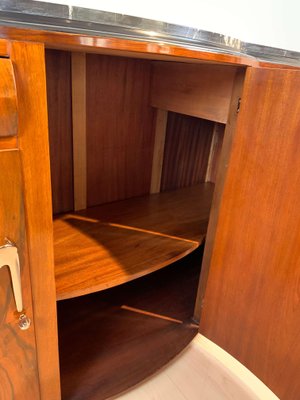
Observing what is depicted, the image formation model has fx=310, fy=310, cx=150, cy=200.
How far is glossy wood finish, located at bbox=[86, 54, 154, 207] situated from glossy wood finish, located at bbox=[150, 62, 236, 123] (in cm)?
5

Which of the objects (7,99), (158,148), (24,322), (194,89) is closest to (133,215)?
(158,148)

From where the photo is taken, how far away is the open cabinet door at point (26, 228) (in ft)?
1.24

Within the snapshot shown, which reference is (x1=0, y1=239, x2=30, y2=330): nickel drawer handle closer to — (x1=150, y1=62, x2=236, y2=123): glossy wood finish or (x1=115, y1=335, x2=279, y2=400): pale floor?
(x1=115, y1=335, x2=279, y2=400): pale floor

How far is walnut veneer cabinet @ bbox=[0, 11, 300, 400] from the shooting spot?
44 centimetres

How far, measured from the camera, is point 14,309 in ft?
1.55

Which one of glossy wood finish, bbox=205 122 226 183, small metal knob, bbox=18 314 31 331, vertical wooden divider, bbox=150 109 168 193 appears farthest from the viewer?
glossy wood finish, bbox=205 122 226 183

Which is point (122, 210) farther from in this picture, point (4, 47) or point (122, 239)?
point (4, 47)

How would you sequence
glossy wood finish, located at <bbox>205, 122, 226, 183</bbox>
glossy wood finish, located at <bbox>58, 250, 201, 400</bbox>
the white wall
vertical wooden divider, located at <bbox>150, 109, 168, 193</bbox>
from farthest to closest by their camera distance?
glossy wood finish, located at <bbox>205, 122, 226, 183</bbox>, vertical wooden divider, located at <bbox>150, 109, 168, 193</bbox>, the white wall, glossy wood finish, located at <bbox>58, 250, 201, 400</bbox>

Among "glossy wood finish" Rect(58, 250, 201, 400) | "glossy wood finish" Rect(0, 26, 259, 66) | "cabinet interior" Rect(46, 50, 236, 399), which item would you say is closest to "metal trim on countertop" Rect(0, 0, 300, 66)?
"glossy wood finish" Rect(0, 26, 259, 66)

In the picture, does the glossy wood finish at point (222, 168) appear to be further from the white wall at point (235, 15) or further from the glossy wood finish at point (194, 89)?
the white wall at point (235, 15)

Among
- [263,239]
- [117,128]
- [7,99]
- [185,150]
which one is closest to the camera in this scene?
[7,99]

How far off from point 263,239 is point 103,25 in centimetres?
51

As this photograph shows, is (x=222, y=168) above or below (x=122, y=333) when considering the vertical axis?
above

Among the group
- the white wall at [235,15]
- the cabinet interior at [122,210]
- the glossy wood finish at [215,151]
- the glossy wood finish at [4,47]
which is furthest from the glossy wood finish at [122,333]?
the white wall at [235,15]
